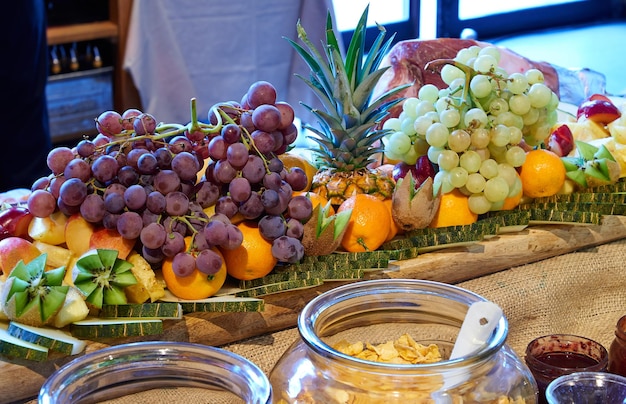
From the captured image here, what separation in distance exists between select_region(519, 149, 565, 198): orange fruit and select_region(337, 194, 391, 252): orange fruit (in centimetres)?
28

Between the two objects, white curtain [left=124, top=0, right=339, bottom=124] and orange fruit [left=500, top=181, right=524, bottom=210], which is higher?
white curtain [left=124, top=0, right=339, bottom=124]

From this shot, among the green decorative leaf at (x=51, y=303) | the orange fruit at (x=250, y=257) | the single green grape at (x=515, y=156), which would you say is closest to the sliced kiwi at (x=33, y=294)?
the green decorative leaf at (x=51, y=303)

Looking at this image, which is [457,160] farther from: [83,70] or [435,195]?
[83,70]

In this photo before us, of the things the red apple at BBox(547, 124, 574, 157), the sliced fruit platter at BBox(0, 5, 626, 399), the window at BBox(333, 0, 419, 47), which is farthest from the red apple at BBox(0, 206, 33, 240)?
the window at BBox(333, 0, 419, 47)

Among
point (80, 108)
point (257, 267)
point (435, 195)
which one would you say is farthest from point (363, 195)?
point (80, 108)

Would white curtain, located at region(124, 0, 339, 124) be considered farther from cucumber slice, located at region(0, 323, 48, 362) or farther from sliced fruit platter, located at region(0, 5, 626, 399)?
cucumber slice, located at region(0, 323, 48, 362)

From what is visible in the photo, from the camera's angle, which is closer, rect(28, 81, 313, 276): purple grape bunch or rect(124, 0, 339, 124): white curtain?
rect(28, 81, 313, 276): purple grape bunch

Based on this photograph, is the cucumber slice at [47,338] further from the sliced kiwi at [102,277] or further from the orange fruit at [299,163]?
the orange fruit at [299,163]

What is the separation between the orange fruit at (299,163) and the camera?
138 centimetres

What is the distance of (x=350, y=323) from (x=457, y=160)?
0.56 meters

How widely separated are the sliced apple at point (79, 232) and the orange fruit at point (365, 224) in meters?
0.38

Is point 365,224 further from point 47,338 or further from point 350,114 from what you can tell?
point 47,338

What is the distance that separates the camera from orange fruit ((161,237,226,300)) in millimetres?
1096

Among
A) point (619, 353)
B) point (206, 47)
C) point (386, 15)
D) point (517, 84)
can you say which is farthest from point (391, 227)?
point (386, 15)
